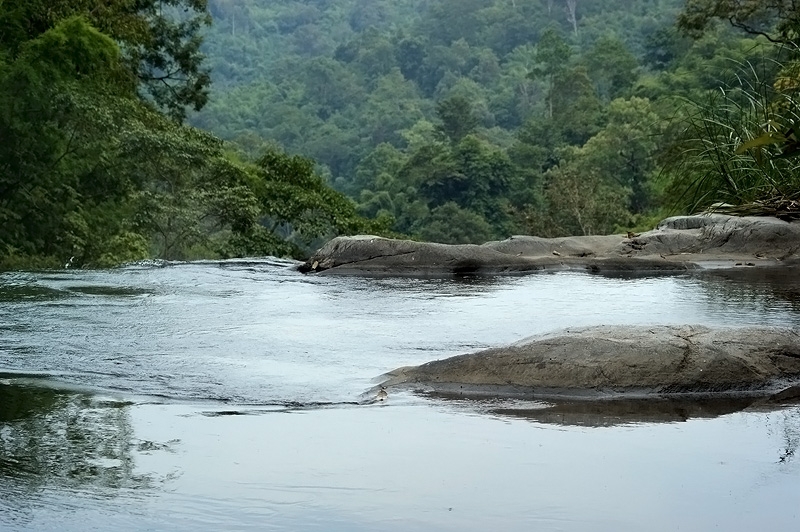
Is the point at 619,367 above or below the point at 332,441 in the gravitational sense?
above

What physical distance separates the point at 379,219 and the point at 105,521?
22682 millimetres

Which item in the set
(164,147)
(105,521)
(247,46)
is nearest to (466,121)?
(247,46)

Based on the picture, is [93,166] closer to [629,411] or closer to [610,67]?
[629,411]

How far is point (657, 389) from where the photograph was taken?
4496mm

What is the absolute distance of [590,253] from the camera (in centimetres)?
1089

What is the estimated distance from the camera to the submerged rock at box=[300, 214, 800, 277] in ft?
32.4

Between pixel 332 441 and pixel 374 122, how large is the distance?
74218mm

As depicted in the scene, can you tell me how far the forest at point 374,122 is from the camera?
1778 centimetres

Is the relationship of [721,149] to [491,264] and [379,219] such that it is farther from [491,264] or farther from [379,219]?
[379,219]

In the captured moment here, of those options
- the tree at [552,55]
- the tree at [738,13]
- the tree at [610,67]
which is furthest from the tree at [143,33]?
the tree at [552,55]

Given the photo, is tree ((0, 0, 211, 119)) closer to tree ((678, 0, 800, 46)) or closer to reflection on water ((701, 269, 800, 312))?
tree ((678, 0, 800, 46))

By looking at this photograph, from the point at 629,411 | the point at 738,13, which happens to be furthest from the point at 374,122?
the point at 629,411

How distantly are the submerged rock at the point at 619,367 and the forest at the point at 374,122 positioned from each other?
3.02ft

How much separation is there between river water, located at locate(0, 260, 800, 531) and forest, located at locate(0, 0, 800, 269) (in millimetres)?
1020
